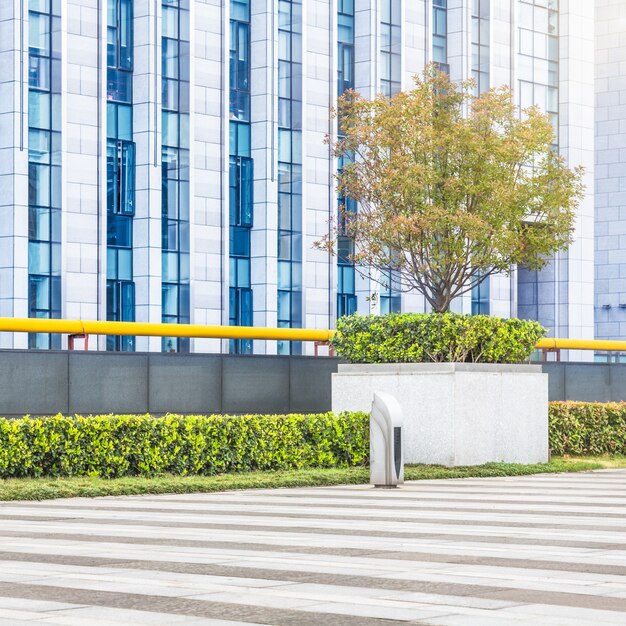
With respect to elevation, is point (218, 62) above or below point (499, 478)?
above

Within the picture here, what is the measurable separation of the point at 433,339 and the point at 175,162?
2323 cm

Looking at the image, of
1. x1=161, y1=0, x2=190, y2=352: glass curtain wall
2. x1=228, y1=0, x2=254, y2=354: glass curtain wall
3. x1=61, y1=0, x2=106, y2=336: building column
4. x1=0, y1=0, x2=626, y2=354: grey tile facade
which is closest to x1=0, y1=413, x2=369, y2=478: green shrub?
x1=0, y1=0, x2=626, y2=354: grey tile facade

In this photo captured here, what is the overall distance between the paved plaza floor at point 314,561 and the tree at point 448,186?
372 inches

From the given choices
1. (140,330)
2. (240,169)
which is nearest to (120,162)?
(240,169)

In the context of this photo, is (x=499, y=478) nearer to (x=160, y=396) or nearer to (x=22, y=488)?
(x=160, y=396)

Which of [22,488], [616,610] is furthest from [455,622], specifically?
[22,488]

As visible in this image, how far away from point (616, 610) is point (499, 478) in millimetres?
13627

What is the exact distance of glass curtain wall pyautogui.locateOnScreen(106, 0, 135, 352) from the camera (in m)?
43.5

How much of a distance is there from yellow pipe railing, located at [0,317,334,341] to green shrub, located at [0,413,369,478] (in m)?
2.77

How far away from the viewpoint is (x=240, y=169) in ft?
154

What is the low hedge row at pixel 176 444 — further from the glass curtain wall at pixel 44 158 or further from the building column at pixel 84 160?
the glass curtain wall at pixel 44 158

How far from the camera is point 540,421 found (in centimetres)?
2423

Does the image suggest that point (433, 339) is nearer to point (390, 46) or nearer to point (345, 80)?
point (345, 80)

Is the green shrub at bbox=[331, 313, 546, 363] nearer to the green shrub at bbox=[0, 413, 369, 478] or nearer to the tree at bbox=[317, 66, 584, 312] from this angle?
the green shrub at bbox=[0, 413, 369, 478]
